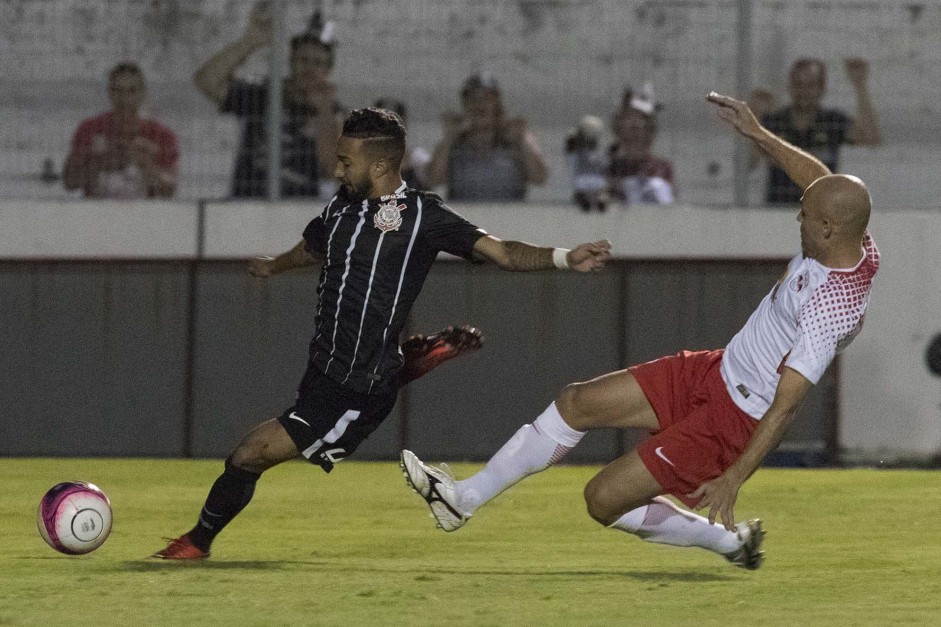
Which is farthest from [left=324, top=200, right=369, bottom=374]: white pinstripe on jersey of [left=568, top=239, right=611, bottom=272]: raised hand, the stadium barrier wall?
the stadium barrier wall

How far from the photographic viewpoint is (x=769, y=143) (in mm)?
6883

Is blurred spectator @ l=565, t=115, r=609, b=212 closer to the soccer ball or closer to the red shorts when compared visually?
Answer: the red shorts

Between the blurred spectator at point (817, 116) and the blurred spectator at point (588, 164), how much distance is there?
3.71ft

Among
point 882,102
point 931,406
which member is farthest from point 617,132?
point 931,406

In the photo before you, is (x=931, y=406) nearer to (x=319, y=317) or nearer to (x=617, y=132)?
(x=617, y=132)

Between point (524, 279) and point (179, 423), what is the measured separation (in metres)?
2.58

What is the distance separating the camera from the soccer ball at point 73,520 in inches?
271

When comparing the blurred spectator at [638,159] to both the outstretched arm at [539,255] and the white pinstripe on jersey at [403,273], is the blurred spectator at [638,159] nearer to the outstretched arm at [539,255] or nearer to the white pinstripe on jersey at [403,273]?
the white pinstripe on jersey at [403,273]

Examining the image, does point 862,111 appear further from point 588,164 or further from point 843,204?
point 843,204

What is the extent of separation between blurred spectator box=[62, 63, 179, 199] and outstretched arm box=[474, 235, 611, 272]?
5907 millimetres

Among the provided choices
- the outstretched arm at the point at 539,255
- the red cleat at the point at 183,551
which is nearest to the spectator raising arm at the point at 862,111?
the outstretched arm at the point at 539,255

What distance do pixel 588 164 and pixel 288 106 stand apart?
2168 mm

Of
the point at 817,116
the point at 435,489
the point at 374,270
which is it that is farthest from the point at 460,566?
the point at 817,116

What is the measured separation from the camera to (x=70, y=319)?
1203 cm
